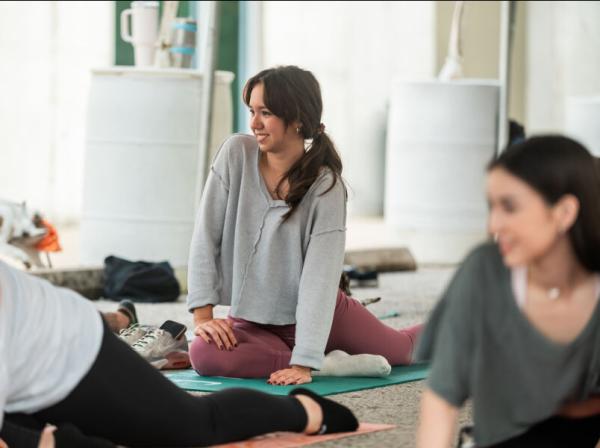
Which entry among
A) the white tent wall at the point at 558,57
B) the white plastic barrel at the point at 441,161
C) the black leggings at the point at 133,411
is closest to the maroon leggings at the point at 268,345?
the black leggings at the point at 133,411

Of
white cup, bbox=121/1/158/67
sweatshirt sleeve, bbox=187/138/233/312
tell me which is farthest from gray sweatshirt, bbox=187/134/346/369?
white cup, bbox=121/1/158/67

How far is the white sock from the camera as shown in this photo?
285 centimetres

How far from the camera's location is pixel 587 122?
508cm

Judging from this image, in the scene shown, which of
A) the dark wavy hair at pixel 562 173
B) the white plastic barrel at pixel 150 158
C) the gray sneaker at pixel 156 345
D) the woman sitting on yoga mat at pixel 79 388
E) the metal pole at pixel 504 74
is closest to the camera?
the dark wavy hair at pixel 562 173

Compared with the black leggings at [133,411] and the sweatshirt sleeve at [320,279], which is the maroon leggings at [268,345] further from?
the black leggings at [133,411]

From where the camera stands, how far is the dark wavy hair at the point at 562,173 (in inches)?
60.4

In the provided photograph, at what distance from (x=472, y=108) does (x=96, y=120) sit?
2.06 metres

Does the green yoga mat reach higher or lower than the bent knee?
lower

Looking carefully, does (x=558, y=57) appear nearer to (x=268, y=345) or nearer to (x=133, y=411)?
(x=268, y=345)

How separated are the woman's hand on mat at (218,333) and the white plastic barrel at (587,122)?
2369 millimetres

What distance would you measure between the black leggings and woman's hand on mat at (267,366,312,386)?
0.59 metres

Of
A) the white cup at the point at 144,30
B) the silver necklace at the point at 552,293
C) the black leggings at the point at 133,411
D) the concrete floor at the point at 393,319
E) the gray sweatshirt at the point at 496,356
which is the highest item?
the white cup at the point at 144,30

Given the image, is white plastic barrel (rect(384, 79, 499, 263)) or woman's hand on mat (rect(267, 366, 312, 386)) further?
white plastic barrel (rect(384, 79, 499, 263))

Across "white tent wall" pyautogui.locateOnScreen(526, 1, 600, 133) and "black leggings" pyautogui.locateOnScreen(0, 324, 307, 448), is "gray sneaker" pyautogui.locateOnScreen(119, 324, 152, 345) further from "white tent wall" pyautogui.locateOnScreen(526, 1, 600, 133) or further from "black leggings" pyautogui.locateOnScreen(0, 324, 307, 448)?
"white tent wall" pyautogui.locateOnScreen(526, 1, 600, 133)
